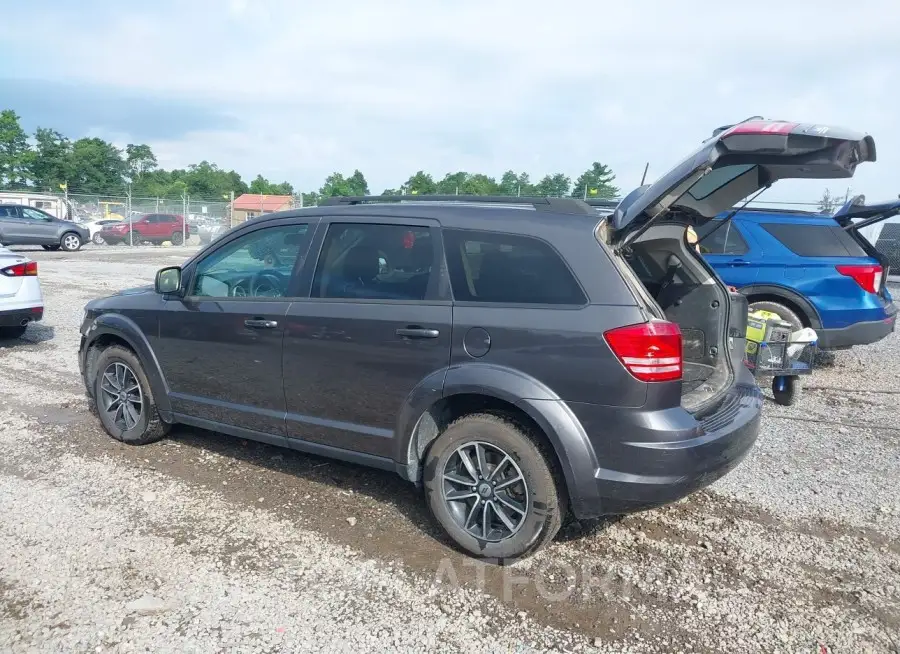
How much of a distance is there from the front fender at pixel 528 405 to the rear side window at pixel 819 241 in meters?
5.26

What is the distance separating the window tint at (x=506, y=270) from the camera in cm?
316

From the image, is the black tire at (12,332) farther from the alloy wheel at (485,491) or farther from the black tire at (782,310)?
the black tire at (782,310)

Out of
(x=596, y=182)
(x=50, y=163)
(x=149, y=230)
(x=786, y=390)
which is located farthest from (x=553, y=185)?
(x=50, y=163)

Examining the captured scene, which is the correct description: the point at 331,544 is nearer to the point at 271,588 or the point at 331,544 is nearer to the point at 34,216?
the point at 271,588

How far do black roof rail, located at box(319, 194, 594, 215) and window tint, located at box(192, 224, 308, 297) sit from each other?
1.17 feet

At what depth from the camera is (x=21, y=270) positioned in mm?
7707

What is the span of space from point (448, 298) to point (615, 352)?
0.92m

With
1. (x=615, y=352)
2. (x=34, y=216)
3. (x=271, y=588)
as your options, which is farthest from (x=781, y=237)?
(x=34, y=216)

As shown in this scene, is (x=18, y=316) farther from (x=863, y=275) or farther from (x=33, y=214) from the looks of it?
(x=33, y=214)

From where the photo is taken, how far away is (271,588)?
10.1 ft

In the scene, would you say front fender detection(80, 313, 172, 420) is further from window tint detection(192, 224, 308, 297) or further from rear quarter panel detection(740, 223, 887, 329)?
rear quarter panel detection(740, 223, 887, 329)

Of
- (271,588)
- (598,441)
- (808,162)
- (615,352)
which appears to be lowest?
(271,588)

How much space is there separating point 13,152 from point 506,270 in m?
75.2

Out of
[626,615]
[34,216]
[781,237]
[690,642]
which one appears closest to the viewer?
[690,642]
